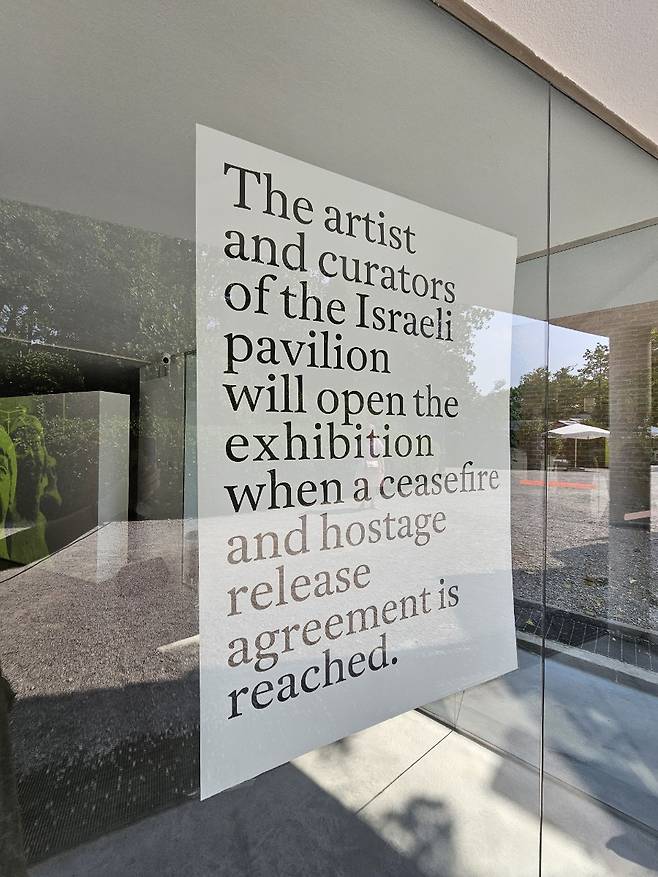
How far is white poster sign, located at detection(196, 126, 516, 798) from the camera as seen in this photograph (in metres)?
1.14

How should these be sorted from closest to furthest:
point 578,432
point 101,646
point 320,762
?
point 101,646
point 320,762
point 578,432

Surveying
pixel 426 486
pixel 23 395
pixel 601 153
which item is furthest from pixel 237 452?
pixel 601 153

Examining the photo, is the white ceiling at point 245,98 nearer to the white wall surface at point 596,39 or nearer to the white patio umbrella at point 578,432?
the white wall surface at point 596,39

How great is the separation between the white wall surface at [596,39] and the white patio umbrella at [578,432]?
1143mm

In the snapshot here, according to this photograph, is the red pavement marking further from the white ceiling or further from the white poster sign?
the white ceiling

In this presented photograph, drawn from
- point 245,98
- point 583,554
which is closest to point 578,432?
point 583,554

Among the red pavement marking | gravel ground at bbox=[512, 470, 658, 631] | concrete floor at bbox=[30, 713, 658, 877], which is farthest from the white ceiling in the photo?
concrete floor at bbox=[30, 713, 658, 877]

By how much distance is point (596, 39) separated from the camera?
1445 millimetres

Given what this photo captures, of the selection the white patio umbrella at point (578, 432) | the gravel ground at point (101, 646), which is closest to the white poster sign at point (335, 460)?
the gravel ground at point (101, 646)

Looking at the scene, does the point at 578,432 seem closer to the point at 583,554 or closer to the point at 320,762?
the point at 583,554

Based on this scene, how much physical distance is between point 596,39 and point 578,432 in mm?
1247

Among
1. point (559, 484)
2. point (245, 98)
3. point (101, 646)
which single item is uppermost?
point (245, 98)

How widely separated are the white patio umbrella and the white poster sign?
1.06ft

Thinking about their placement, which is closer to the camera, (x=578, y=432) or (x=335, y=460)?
(x=335, y=460)
